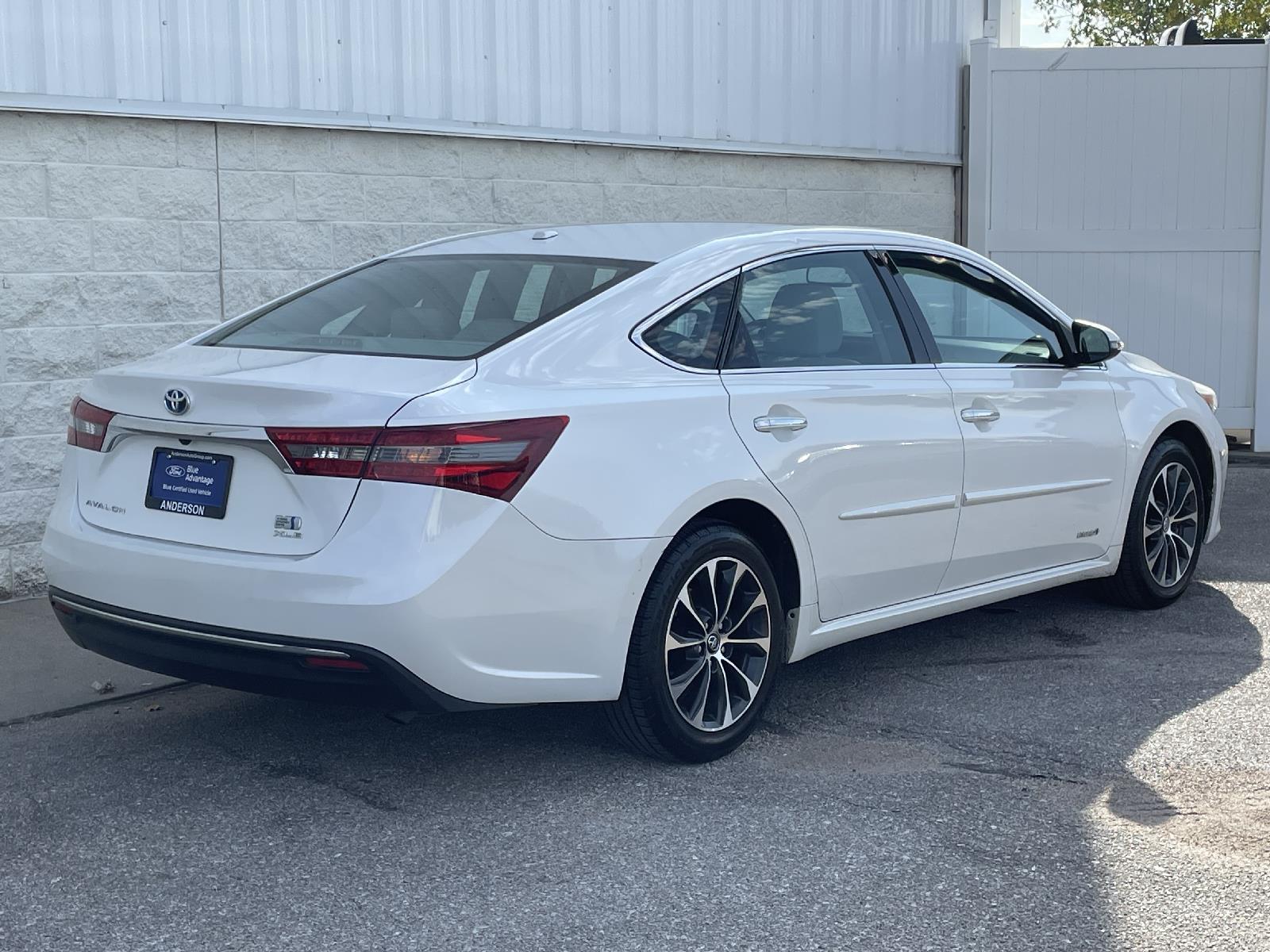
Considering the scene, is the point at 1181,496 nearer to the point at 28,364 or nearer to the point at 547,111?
the point at 547,111

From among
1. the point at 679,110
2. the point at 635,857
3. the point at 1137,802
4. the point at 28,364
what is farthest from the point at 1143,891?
the point at 679,110

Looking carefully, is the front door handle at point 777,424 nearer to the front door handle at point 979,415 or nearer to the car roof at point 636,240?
the car roof at point 636,240

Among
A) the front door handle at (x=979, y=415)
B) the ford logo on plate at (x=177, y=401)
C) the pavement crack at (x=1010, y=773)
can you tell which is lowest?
the pavement crack at (x=1010, y=773)

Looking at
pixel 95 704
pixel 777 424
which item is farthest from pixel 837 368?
pixel 95 704

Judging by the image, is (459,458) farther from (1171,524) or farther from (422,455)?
(1171,524)

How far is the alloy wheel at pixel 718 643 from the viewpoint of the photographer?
4.41 metres

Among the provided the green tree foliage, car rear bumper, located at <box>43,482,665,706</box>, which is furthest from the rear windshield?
the green tree foliage

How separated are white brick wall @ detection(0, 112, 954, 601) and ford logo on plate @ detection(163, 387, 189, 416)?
113 inches

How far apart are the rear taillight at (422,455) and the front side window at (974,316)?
6.71 feet

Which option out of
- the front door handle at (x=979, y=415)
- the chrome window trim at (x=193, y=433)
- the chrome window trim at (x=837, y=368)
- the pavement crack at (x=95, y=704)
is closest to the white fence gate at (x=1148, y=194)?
the front door handle at (x=979, y=415)

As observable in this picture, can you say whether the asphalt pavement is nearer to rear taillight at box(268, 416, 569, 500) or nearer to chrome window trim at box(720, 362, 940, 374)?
rear taillight at box(268, 416, 569, 500)

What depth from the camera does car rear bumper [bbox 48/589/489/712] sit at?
386cm

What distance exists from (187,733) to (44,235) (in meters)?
2.85

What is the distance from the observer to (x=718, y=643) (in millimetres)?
4512
